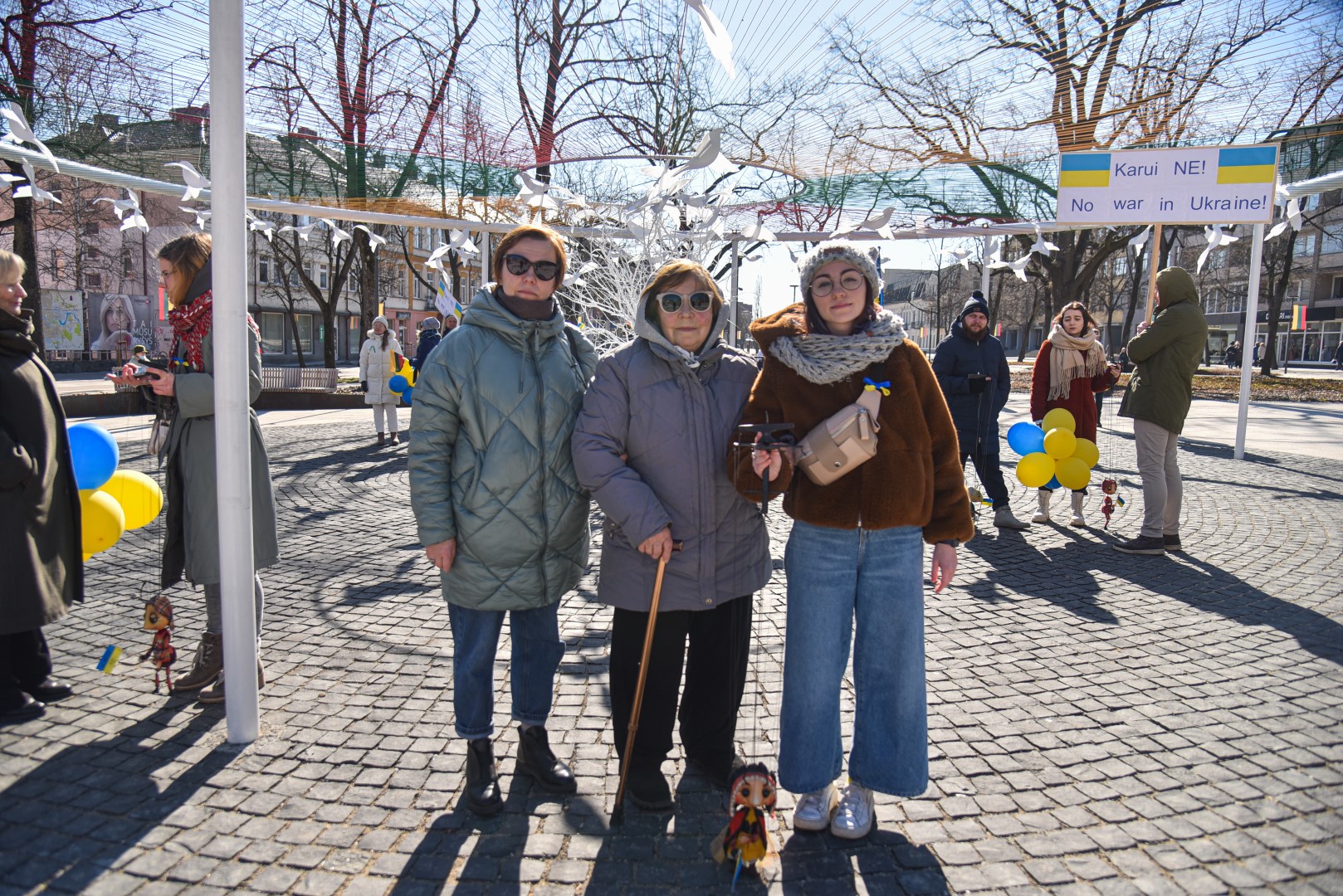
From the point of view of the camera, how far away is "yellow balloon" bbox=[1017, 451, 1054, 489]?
6.88m

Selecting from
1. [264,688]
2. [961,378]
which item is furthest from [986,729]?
[961,378]

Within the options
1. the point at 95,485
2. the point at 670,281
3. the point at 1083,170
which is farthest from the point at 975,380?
the point at 95,485

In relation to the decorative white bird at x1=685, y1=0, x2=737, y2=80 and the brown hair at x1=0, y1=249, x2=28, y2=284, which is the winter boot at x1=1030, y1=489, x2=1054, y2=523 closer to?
the decorative white bird at x1=685, y1=0, x2=737, y2=80

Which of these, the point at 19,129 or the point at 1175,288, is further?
the point at 1175,288

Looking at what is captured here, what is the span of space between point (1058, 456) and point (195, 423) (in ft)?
21.0

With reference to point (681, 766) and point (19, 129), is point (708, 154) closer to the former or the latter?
point (681, 766)

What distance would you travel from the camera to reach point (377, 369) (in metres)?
11.4

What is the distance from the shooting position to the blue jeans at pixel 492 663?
2.85 m

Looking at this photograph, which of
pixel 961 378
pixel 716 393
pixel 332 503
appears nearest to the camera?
pixel 716 393

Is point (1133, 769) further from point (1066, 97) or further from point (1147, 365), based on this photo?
point (1066, 97)

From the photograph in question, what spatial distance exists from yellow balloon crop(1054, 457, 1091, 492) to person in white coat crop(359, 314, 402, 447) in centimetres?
852

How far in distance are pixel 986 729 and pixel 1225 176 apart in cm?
818

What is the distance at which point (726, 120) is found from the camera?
8906mm

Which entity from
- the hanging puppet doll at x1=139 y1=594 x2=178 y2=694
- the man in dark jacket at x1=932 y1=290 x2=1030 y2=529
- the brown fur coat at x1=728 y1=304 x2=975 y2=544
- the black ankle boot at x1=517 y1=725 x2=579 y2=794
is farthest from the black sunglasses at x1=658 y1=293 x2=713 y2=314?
the man in dark jacket at x1=932 y1=290 x2=1030 y2=529
